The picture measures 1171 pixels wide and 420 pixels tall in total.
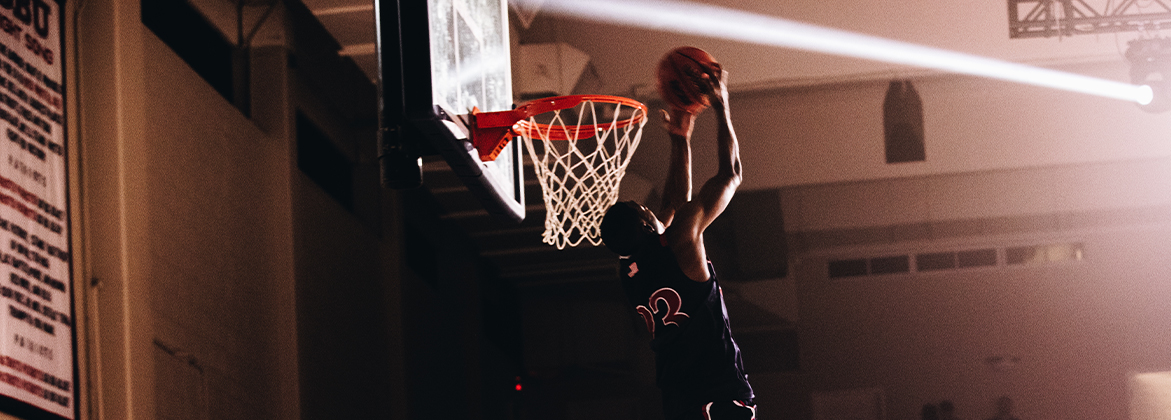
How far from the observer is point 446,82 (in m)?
3.97

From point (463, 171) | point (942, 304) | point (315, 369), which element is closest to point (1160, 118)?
point (942, 304)

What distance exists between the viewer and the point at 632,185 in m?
12.4

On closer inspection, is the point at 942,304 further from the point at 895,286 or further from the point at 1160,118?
the point at 1160,118

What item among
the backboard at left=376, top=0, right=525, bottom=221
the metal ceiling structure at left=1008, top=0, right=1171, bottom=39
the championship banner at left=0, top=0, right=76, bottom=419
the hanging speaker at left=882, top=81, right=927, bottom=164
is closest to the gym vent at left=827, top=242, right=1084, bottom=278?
the hanging speaker at left=882, top=81, right=927, bottom=164

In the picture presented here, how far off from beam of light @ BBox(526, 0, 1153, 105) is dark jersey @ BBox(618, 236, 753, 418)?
7568mm

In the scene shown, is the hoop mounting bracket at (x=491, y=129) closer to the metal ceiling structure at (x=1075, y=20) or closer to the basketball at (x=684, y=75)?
the basketball at (x=684, y=75)

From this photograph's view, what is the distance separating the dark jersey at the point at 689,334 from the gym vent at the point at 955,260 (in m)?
9.69

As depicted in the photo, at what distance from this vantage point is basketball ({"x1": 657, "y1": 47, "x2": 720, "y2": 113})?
13.1 ft

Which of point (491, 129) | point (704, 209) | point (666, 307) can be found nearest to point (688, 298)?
point (666, 307)

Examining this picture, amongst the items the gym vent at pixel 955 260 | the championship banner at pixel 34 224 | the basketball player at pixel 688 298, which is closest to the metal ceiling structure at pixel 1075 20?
the gym vent at pixel 955 260

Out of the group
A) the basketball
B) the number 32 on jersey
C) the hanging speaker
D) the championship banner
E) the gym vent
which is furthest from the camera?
the gym vent

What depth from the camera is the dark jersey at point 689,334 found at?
366 centimetres

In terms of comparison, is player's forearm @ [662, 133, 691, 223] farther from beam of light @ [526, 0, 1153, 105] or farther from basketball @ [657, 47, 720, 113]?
beam of light @ [526, 0, 1153, 105]

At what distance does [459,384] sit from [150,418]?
715cm
